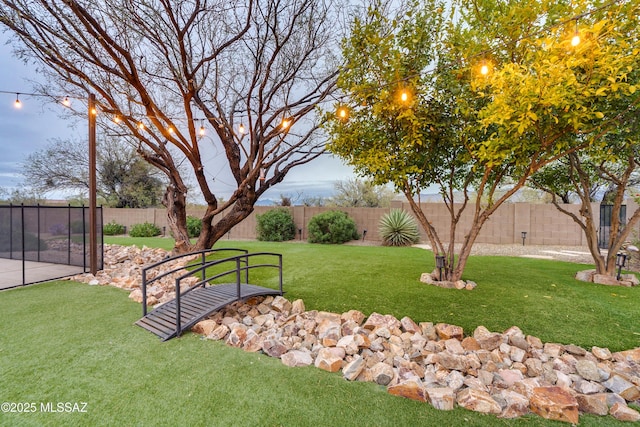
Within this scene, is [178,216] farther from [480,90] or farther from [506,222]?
[506,222]

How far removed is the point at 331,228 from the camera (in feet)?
34.2

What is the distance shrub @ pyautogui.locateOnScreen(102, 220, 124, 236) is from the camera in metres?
14.2

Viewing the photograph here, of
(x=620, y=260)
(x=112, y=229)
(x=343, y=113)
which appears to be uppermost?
(x=343, y=113)

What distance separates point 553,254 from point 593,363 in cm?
680

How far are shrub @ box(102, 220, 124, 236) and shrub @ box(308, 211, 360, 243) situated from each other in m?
10.5

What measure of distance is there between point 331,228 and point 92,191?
6906 millimetres

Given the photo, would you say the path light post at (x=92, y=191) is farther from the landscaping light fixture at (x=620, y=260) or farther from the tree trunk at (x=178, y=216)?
the landscaping light fixture at (x=620, y=260)

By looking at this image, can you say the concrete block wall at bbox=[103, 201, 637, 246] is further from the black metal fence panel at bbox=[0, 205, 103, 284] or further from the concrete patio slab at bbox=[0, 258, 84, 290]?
the concrete patio slab at bbox=[0, 258, 84, 290]

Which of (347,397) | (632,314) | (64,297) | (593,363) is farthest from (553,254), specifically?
(64,297)

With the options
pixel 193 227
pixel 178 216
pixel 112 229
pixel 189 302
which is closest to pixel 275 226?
pixel 193 227

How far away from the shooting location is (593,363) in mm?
2479

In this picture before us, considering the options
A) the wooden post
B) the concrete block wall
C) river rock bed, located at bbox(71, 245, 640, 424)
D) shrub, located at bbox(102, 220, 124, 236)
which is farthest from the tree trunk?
shrub, located at bbox(102, 220, 124, 236)

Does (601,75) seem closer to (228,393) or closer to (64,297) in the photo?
(228,393)

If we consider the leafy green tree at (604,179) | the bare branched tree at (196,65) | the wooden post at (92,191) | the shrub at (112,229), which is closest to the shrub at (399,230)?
the bare branched tree at (196,65)
